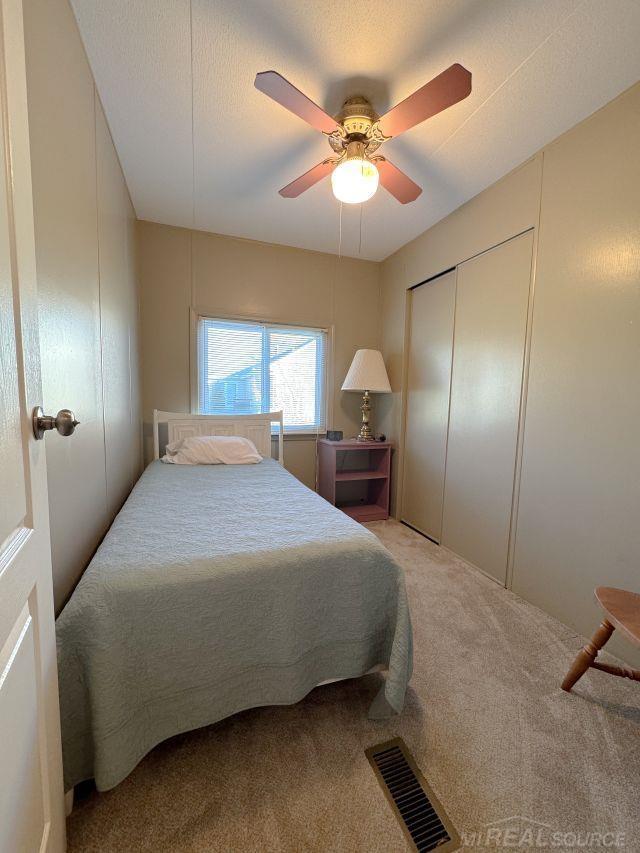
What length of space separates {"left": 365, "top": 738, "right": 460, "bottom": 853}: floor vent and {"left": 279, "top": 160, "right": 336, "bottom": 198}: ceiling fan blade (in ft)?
8.46

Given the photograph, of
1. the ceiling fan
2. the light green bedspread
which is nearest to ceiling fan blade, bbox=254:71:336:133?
the ceiling fan

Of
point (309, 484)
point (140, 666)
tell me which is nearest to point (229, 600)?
point (140, 666)

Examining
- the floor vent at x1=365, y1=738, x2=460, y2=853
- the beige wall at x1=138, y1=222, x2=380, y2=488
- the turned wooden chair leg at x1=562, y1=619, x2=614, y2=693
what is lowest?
the floor vent at x1=365, y1=738, x2=460, y2=853

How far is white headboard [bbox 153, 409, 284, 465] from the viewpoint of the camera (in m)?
3.00

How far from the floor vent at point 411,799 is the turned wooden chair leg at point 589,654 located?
785mm

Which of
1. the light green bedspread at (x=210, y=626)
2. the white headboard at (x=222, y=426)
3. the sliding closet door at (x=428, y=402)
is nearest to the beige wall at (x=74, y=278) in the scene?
the light green bedspread at (x=210, y=626)

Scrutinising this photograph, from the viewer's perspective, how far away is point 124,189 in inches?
90.8

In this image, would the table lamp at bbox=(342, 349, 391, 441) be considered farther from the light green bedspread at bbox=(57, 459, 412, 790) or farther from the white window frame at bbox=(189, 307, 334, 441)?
the light green bedspread at bbox=(57, 459, 412, 790)

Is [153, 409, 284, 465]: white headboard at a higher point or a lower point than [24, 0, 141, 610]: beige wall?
lower

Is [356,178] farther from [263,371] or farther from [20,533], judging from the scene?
[263,371]

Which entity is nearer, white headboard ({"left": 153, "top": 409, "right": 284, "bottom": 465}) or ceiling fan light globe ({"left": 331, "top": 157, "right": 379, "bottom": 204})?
ceiling fan light globe ({"left": 331, "top": 157, "right": 379, "bottom": 204})

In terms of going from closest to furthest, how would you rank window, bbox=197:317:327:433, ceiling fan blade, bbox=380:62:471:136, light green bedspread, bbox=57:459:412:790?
light green bedspread, bbox=57:459:412:790
ceiling fan blade, bbox=380:62:471:136
window, bbox=197:317:327:433

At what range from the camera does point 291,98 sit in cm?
135

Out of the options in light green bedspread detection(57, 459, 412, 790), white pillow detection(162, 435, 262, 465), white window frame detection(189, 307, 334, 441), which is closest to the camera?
light green bedspread detection(57, 459, 412, 790)
